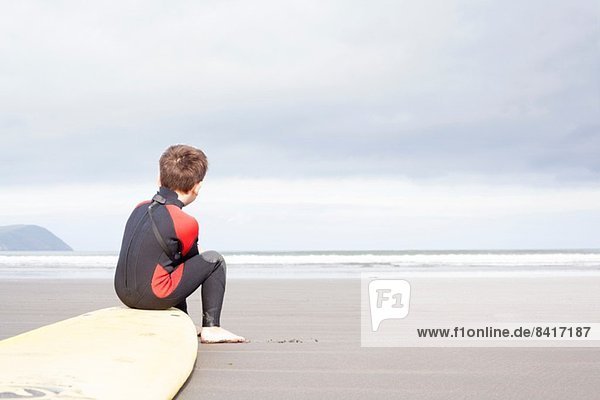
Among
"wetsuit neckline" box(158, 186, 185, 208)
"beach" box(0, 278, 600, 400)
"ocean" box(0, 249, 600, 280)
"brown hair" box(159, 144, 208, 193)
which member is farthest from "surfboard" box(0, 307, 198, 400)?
"ocean" box(0, 249, 600, 280)

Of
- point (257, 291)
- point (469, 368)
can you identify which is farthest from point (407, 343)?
point (257, 291)

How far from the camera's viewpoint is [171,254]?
12.7 ft

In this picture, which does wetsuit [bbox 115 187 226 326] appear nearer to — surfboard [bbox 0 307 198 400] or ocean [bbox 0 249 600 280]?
surfboard [bbox 0 307 198 400]

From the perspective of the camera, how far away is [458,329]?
16.0ft

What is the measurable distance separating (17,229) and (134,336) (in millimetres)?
105616

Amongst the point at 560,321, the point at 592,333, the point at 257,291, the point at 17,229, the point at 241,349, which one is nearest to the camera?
the point at 241,349

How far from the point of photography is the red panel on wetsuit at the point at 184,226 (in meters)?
3.80

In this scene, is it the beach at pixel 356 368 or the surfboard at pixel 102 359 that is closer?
the surfboard at pixel 102 359

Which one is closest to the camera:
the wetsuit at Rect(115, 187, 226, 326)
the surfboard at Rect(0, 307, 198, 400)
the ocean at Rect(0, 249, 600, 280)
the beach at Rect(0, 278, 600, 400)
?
the surfboard at Rect(0, 307, 198, 400)

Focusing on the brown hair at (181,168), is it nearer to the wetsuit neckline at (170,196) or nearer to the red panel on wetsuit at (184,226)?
the wetsuit neckline at (170,196)

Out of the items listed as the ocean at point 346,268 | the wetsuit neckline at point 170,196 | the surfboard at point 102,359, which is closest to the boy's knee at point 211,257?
the wetsuit neckline at point 170,196

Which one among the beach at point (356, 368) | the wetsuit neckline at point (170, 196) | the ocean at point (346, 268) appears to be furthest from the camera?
the ocean at point (346, 268)

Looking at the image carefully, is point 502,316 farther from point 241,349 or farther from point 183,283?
point 183,283

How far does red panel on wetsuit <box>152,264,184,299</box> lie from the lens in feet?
12.5
